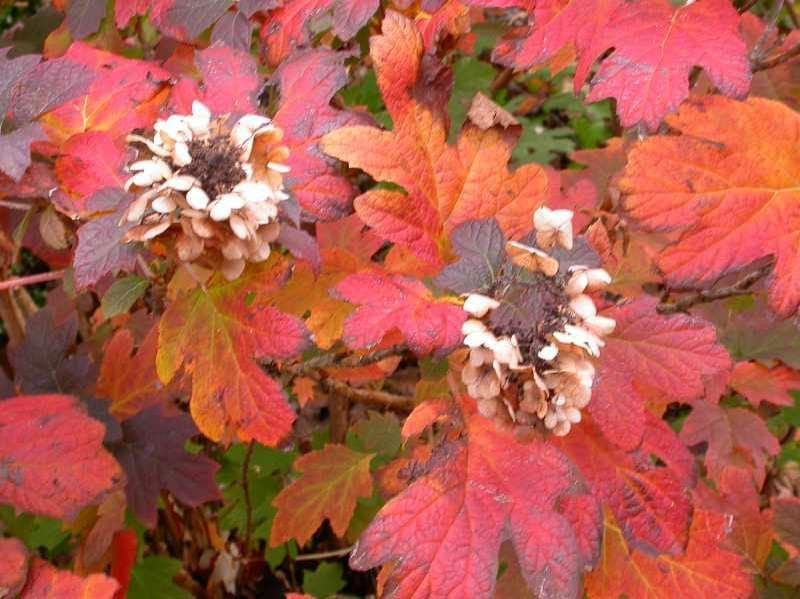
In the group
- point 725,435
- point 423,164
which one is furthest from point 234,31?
point 725,435

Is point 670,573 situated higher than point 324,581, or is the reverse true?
point 670,573

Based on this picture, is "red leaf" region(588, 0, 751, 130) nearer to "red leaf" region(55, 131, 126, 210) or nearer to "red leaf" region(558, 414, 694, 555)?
"red leaf" region(558, 414, 694, 555)

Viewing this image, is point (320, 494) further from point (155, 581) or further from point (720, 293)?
point (720, 293)

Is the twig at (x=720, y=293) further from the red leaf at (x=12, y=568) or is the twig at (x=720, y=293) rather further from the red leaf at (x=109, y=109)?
the red leaf at (x=12, y=568)

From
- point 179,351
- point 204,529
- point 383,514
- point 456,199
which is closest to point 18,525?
point 204,529

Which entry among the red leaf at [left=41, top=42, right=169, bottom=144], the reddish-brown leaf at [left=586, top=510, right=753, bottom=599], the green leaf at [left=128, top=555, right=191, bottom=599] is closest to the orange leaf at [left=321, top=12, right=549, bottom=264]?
the red leaf at [left=41, top=42, right=169, bottom=144]

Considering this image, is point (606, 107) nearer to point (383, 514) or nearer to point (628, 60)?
point (628, 60)
